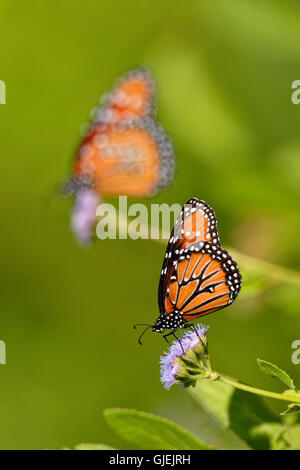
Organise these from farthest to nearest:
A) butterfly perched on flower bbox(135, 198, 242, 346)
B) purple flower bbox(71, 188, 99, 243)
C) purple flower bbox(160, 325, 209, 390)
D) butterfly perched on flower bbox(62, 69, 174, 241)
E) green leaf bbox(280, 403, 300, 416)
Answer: butterfly perched on flower bbox(62, 69, 174, 241), purple flower bbox(71, 188, 99, 243), butterfly perched on flower bbox(135, 198, 242, 346), purple flower bbox(160, 325, 209, 390), green leaf bbox(280, 403, 300, 416)

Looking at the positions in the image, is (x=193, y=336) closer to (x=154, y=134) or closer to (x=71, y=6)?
(x=154, y=134)

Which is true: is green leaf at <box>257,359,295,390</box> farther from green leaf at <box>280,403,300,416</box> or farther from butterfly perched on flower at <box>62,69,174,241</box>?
butterfly perched on flower at <box>62,69,174,241</box>

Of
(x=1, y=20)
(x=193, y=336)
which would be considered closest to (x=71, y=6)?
(x=1, y=20)

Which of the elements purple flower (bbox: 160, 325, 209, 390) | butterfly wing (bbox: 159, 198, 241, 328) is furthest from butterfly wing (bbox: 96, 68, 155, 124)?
purple flower (bbox: 160, 325, 209, 390)

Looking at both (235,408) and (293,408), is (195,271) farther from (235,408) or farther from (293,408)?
(293,408)

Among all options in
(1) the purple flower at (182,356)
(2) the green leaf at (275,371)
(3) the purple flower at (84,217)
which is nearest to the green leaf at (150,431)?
(1) the purple flower at (182,356)
